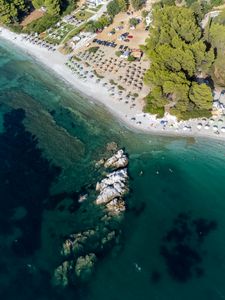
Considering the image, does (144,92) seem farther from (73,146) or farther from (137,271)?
(137,271)

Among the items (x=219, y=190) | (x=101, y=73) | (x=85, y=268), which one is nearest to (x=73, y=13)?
(x=101, y=73)

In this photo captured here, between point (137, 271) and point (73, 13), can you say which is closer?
point (137, 271)

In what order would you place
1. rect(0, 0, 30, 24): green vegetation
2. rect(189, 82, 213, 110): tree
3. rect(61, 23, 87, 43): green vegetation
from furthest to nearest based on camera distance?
rect(0, 0, 30, 24): green vegetation, rect(61, 23, 87, 43): green vegetation, rect(189, 82, 213, 110): tree

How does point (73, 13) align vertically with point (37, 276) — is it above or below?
above

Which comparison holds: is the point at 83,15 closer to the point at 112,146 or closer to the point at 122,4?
the point at 122,4

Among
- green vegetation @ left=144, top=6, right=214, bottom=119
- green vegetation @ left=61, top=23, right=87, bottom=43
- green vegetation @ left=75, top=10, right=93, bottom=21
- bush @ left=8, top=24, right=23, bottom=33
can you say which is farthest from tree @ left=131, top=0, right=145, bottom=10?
bush @ left=8, top=24, right=23, bottom=33

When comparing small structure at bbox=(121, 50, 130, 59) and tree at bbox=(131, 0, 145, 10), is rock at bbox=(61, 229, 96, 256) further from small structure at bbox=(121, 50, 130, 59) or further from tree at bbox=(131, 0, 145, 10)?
tree at bbox=(131, 0, 145, 10)

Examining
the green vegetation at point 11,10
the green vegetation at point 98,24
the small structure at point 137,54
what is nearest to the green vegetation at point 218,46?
the small structure at point 137,54

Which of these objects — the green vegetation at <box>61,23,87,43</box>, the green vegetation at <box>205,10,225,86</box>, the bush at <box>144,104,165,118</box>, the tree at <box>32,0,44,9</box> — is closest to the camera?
the bush at <box>144,104,165,118</box>
